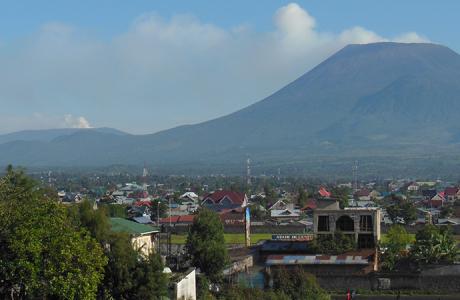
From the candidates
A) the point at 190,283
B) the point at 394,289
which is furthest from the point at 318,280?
the point at 190,283

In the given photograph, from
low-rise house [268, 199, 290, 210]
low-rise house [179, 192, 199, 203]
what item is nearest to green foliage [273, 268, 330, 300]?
low-rise house [268, 199, 290, 210]

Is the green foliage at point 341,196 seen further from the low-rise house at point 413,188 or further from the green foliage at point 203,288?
the low-rise house at point 413,188

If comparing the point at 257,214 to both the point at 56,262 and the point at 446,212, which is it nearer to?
the point at 446,212

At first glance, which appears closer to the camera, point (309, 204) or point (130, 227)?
point (130, 227)

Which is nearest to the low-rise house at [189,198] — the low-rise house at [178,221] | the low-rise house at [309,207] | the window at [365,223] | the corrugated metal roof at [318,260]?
the low-rise house at [309,207]

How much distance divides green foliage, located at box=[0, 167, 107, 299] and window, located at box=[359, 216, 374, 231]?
64.3 feet

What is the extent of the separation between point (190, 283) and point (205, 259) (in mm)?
5648

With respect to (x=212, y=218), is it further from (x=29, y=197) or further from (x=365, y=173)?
(x=365, y=173)

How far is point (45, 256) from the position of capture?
20.9 meters

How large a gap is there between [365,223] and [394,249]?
196cm

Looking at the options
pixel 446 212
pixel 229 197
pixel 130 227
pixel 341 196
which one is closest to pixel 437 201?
pixel 341 196

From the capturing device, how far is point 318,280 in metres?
33.6

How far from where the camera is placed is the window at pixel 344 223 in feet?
130

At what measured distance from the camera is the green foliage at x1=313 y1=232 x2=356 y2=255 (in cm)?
3803
